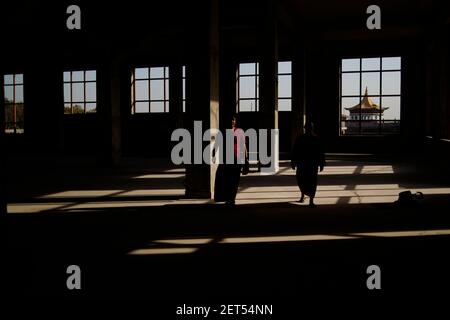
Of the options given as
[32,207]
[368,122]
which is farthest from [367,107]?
[32,207]

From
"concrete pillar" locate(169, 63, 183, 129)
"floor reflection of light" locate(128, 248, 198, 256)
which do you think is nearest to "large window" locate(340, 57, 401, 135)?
"concrete pillar" locate(169, 63, 183, 129)

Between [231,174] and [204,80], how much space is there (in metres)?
2.13

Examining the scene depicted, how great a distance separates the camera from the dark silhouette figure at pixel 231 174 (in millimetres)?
9266

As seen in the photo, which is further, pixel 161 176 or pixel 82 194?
pixel 161 176

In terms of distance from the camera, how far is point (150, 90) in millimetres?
25875

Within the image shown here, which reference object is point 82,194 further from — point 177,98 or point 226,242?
point 177,98

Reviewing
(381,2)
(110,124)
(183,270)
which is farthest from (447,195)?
(110,124)

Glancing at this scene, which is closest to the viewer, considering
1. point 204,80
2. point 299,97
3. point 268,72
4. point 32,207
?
point 32,207

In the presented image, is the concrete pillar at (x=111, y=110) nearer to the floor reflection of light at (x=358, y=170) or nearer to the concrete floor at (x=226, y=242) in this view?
the concrete floor at (x=226, y=242)

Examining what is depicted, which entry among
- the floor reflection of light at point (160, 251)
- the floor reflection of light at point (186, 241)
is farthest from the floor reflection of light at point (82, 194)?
the floor reflection of light at point (160, 251)

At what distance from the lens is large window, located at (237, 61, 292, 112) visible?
24.4 m

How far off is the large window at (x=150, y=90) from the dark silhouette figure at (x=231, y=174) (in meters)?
16.8

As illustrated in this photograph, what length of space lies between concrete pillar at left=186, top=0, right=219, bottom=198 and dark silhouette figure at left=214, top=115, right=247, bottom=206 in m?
0.90

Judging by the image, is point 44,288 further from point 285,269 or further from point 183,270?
point 285,269
